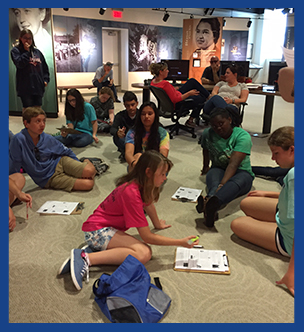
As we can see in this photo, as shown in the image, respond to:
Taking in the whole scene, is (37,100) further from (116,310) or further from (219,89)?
(116,310)

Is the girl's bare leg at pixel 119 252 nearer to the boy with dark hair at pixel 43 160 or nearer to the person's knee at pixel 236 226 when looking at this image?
the person's knee at pixel 236 226

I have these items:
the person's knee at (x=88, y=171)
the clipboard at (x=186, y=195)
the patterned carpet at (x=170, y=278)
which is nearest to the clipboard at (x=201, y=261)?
the patterned carpet at (x=170, y=278)

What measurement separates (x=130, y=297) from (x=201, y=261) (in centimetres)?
71

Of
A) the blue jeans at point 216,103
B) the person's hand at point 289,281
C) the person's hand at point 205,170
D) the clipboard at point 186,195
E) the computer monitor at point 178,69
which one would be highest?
the computer monitor at point 178,69

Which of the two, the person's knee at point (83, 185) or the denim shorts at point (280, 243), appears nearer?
the denim shorts at point (280, 243)

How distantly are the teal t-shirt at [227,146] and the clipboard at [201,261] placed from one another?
3.66 feet

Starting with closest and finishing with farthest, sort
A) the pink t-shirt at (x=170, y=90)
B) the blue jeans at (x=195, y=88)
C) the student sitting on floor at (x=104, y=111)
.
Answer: the pink t-shirt at (x=170, y=90)
the blue jeans at (x=195, y=88)
the student sitting on floor at (x=104, y=111)

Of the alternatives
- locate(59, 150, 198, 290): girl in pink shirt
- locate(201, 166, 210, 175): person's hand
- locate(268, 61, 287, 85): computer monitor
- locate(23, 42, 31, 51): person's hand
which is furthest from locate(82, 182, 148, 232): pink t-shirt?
locate(268, 61, 287, 85): computer monitor

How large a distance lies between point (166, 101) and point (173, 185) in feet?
7.17

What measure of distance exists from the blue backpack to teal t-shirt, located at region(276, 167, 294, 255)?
0.85 metres

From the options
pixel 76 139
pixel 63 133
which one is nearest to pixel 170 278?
pixel 63 133

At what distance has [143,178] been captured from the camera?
2096 millimetres

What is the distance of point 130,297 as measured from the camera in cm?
172

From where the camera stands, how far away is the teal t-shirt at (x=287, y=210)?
178 cm
